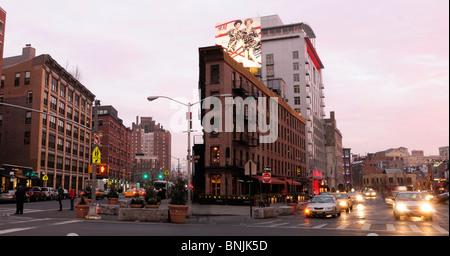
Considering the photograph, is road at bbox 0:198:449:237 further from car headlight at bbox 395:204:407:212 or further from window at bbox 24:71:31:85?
window at bbox 24:71:31:85

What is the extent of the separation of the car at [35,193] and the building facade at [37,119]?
1803 cm

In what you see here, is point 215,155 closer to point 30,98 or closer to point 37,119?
point 37,119

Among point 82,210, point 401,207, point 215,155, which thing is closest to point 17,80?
point 215,155

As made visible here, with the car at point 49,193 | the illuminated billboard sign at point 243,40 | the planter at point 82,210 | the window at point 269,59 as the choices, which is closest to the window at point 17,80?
the car at point 49,193

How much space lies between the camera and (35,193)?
146 feet

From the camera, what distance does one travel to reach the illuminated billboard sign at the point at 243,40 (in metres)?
73.1

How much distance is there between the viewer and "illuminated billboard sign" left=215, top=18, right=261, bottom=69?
73125mm

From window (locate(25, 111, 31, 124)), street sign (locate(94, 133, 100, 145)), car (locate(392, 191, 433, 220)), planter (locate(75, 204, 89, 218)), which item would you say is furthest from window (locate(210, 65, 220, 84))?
window (locate(25, 111, 31, 124))

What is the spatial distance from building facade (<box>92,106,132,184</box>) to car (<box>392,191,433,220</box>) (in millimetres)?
86942

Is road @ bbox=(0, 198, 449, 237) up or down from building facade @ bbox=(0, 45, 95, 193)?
down
